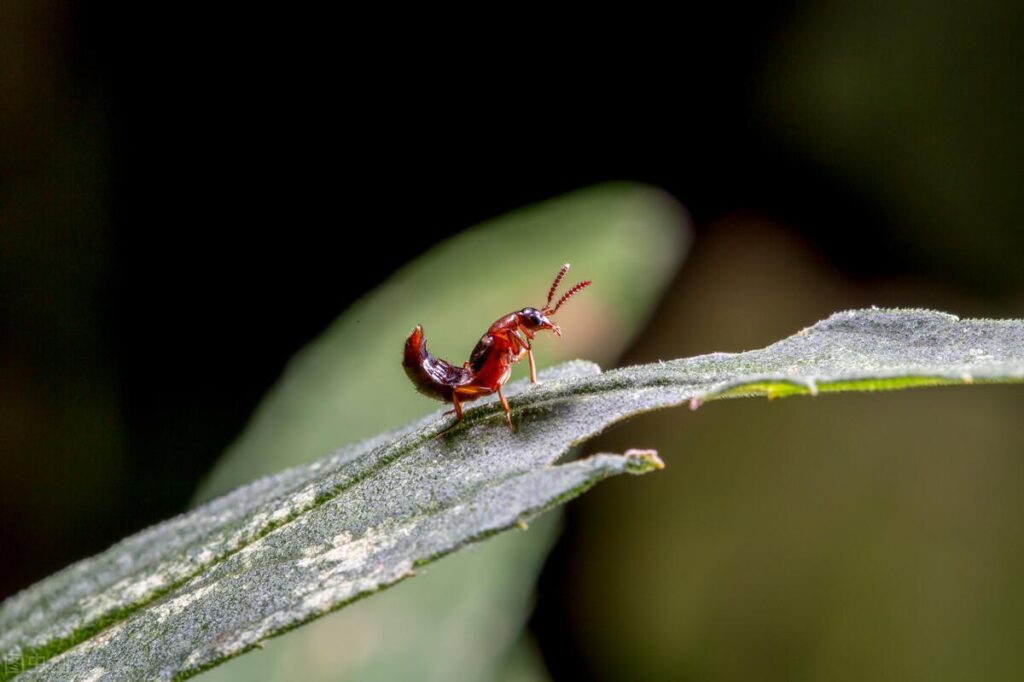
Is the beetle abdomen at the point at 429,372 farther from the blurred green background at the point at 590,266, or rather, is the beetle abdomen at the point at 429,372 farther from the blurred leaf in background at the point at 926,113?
the blurred leaf in background at the point at 926,113

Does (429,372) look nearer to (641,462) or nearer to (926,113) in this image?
(641,462)

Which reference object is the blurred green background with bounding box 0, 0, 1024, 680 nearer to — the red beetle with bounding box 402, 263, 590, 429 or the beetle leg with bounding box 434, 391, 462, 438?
the red beetle with bounding box 402, 263, 590, 429

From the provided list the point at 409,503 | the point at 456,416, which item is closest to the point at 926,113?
the point at 456,416

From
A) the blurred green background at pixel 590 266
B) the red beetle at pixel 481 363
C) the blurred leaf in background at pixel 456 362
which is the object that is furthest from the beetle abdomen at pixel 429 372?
the blurred green background at pixel 590 266

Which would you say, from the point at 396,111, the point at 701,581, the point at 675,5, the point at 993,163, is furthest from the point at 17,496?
the point at 993,163

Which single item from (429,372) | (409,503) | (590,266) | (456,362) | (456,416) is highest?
(590,266)

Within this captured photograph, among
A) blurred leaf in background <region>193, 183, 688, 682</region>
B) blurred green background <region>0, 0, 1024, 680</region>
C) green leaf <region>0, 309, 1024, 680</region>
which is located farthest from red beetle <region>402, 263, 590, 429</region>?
blurred green background <region>0, 0, 1024, 680</region>

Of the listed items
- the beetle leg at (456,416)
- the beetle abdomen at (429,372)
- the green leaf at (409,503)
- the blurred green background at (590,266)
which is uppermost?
the blurred green background at (590,266)
